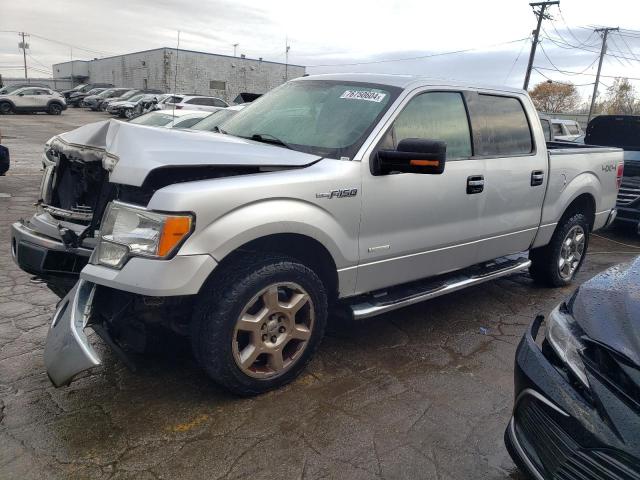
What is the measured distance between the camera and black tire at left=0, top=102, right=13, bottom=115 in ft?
98.9

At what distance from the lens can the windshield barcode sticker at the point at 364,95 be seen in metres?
3.58

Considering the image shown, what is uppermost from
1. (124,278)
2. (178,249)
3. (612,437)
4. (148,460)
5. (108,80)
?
(108,80)

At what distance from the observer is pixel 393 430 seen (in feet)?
9.28

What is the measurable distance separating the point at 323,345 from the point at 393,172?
1357 mm

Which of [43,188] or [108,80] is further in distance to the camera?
[108,80]

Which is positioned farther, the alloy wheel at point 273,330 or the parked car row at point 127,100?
the parked car row at point 127,100

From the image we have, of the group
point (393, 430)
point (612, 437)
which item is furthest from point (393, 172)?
point (612, 437)

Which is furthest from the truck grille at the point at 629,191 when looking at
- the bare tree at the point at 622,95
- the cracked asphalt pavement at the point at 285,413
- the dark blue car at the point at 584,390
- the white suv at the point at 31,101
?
the bare tree at the point at 622,95

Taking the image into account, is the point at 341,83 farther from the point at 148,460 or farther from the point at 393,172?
the point at 148,460

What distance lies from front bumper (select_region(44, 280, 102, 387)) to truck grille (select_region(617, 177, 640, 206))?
313 inches

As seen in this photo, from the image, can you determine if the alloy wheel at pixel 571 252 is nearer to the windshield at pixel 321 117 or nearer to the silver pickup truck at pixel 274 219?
the silver pickup truck at pixel 274 219

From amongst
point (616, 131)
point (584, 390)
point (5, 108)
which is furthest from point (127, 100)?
point (584, 390)

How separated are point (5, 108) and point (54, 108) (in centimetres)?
256

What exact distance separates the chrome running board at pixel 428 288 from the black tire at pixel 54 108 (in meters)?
33.0
